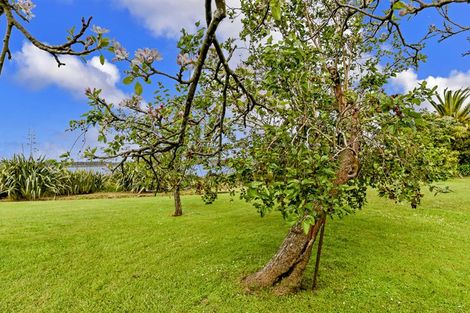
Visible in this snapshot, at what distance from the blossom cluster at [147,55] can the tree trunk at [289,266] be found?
10.8ft

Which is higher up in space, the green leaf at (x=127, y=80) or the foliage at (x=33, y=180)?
the foliage at (x=33, y=180)

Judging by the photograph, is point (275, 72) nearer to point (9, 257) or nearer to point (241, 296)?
point (241, 296)

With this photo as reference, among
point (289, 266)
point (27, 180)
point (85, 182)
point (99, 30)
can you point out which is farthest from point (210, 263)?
point (85, 182)

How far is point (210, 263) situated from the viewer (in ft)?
18.6

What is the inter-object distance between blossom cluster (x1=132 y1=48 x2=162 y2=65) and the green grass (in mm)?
3426

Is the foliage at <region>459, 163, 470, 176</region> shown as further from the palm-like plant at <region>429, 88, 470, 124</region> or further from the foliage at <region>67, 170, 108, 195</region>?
the foliage at <region>67, 170, 108, 195</region>

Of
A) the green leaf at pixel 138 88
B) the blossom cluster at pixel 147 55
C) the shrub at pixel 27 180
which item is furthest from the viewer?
the shrub at pixel 27 180

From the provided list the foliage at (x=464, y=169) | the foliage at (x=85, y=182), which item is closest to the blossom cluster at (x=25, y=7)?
the foliage at (x=85, y=182)

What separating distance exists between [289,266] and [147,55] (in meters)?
3.67

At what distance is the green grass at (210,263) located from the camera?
4551 mm

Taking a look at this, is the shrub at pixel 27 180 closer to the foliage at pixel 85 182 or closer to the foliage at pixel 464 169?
the foliage at pixel 85 182

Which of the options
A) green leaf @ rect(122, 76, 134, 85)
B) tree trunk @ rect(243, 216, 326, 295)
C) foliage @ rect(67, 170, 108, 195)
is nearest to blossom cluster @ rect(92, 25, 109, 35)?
green leaf @ rect(122, 76, 134, 85)

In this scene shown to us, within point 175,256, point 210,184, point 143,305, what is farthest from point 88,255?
point 210,184

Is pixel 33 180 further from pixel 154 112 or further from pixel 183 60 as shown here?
pixel 183 60
